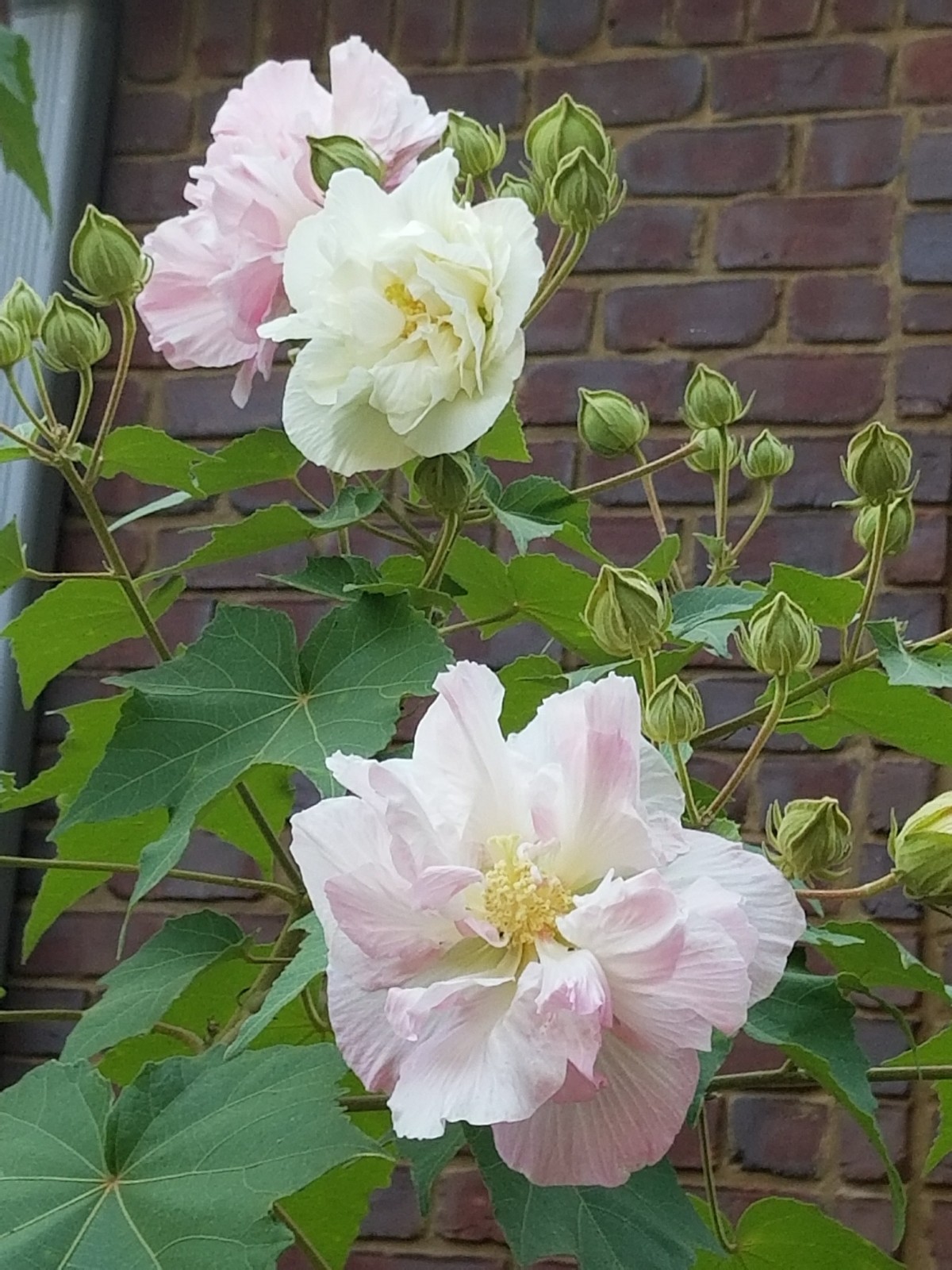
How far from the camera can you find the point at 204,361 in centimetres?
64

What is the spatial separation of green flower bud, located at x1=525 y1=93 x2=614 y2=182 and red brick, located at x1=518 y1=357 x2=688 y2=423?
70 centimetres

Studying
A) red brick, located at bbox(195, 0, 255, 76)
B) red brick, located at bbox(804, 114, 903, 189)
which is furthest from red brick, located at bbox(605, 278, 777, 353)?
red brick, located at bbox(195, 0, 255, 76)

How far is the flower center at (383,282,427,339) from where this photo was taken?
56cm

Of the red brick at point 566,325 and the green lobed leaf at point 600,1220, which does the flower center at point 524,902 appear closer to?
the green lobed leaf at point 600,1220

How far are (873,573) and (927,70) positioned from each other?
0.93 m

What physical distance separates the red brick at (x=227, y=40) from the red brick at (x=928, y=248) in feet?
2.24

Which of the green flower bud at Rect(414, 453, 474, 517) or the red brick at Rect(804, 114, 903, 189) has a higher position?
the red brick at Rect(804, 114, 903, 189)

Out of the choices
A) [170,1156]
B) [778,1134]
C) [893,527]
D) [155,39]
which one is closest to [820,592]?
[893,527]

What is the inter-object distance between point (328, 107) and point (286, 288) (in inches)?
4.3

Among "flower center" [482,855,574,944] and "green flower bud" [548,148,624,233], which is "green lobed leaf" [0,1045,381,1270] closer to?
"flower center" [482,855,574,944]

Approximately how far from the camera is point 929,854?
1.56 feet

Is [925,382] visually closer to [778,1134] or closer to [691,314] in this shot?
[691,314]

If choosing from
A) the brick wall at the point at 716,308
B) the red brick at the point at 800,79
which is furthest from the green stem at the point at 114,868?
the red brick at the point at 800,79

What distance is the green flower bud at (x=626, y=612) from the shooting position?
1.64 feet
